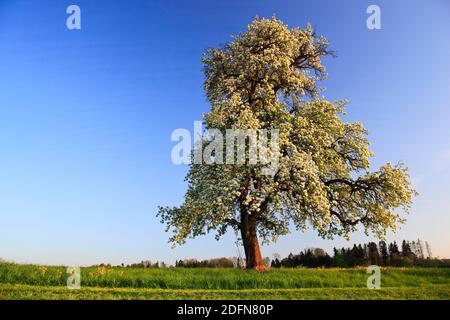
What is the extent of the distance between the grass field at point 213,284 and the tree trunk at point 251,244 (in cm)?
407

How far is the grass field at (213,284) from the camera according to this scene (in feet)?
63.9

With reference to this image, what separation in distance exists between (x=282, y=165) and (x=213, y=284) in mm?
8697

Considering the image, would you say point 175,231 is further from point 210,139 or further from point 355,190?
point 355,190

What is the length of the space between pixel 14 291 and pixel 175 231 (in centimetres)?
1114

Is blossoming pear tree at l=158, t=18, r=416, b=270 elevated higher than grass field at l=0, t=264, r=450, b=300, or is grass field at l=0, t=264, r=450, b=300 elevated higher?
blossoming pear tree at l=158, t=18, r=416, b=270

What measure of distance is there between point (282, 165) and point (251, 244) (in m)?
5.82

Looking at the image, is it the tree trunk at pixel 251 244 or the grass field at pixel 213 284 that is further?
the tree trunk at pixel 251 244

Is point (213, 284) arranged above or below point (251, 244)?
below

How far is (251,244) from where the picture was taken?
97.1 feet

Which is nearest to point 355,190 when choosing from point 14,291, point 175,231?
point 175,231

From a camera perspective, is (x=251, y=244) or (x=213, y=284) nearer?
(x=213, y=284)

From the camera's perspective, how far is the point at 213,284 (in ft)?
72.2

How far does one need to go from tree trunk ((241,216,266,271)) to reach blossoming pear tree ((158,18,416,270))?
0.06 m

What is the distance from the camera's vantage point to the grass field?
19469 mm
